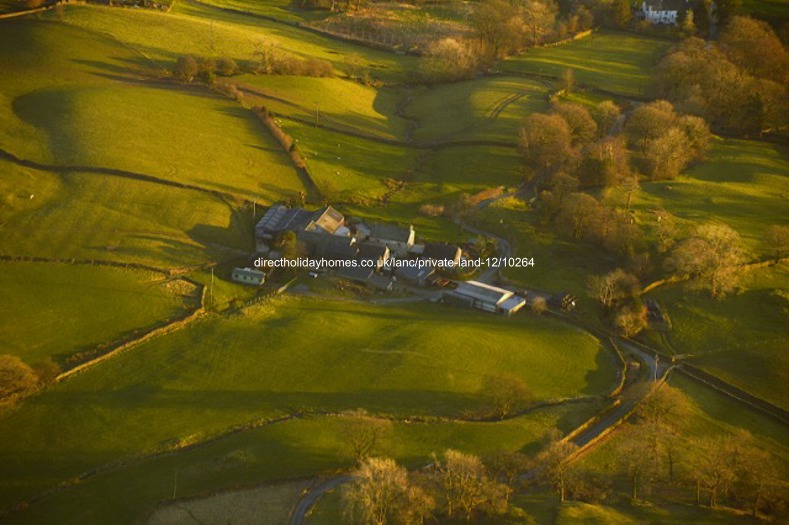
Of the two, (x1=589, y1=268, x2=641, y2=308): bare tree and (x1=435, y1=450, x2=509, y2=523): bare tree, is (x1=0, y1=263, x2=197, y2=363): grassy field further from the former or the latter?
(x1=589, y1=268, x2=641, y2=308): bare tree

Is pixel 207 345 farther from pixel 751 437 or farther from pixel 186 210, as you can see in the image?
pixel 751 437

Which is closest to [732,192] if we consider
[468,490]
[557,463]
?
[557,463]

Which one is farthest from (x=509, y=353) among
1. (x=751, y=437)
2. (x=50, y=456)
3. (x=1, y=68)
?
(x=1, y=68)

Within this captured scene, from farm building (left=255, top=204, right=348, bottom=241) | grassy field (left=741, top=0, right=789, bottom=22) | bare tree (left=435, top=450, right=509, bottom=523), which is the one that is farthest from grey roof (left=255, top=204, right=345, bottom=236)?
grassy field (left=741, top=0, right=789, bottom=22)

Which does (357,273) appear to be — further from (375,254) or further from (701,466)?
(701,466)

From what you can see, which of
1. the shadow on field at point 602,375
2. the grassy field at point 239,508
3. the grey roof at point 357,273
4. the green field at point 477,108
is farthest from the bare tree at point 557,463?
the green field at point 477,108

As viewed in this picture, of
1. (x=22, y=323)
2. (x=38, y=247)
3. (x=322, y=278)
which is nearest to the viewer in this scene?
(x=22, y=323)
